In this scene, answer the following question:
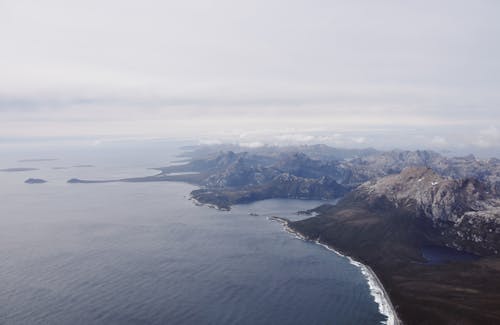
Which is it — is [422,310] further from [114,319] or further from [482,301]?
[114,319]

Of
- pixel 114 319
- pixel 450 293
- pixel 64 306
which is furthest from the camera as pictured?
pixel 450 293

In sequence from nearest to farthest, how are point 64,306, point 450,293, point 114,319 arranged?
point 114,319 → point 64,306 → point 450,293

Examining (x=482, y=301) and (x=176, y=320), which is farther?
(x=482, y=301)

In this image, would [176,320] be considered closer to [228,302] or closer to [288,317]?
[228,302]

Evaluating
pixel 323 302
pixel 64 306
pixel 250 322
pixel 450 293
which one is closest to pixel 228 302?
pixel 250 322

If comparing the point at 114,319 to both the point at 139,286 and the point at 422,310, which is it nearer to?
the point at 139,286

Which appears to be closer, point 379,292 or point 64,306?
point 64,306

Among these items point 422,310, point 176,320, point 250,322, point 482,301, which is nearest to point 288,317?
point 250,322
